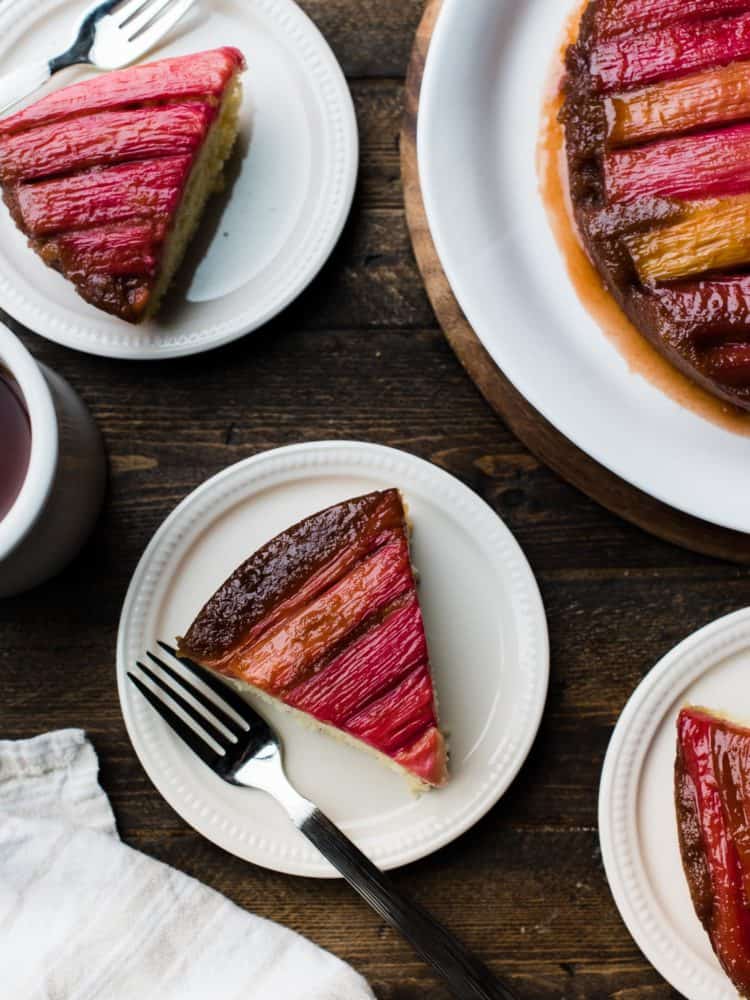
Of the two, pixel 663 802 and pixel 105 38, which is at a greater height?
pixel 105 38

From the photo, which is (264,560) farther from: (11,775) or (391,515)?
(11,775)

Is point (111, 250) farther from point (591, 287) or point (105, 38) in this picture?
point (591, 287)

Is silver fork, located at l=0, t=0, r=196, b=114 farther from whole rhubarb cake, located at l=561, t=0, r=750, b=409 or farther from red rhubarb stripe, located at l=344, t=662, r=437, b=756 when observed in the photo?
red rhubarb stripe, located at l=344, t=662, r=437, b=756

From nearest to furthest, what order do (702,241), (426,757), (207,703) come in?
1. (702,241)
2. (426,757)
3. (207,703)

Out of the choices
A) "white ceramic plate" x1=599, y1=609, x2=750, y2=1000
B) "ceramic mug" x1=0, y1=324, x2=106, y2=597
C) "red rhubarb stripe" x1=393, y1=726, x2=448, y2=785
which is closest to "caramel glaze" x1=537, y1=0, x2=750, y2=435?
"white ceramic plate" x1=599, y1=609, x2=750, y2=1000

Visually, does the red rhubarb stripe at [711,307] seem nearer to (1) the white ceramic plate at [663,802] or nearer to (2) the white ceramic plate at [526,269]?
(2) the white ceramic plate at [526,269]

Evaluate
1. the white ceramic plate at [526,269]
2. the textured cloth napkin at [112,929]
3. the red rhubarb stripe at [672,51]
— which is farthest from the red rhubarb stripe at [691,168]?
the textured cloth napkin at [112,929]

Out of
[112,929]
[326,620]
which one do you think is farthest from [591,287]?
[112,929]
